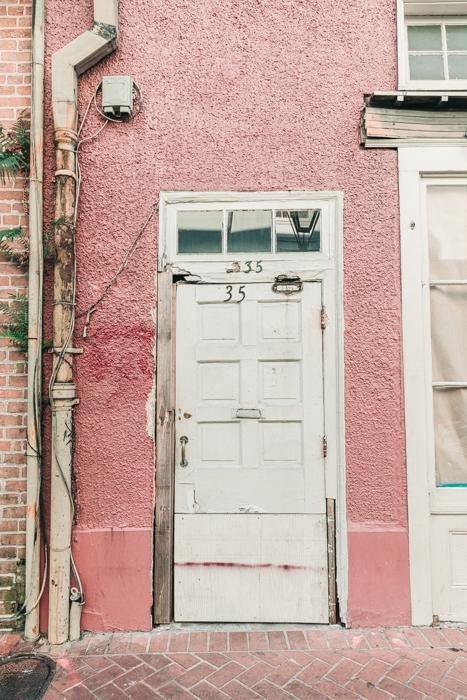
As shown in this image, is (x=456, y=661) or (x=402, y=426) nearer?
(x=456, y=661)

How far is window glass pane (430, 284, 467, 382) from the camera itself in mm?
3602

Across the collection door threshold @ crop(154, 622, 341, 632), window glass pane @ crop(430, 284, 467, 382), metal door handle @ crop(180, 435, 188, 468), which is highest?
window glass pane @ crop(430, 284, 467, 382)

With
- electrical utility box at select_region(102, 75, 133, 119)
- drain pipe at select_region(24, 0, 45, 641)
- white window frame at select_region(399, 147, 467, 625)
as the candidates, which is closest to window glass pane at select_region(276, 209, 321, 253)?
white window frame at select_region(399, 147, 467, 625)

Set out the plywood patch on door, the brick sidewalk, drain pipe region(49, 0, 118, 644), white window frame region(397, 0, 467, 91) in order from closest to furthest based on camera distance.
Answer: the brick sidewalk < drain pipe region(49, 0, 118, 644) < the plywood patch on door < white window frame region(397, 0, 467, 91)

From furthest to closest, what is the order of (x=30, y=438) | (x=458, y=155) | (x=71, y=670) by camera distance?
(x=458, y=155) < (x=30, y=438) < (x=71, y=670)

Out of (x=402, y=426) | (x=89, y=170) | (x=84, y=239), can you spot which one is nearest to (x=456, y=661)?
(x=402, y=426)

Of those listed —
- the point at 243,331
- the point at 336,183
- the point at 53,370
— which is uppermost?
the point at 336,183

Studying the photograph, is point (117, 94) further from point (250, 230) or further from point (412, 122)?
point (412, 122)

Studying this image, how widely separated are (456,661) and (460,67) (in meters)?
4.15

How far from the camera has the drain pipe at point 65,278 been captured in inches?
130

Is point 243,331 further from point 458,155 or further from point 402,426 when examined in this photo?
point 458,155

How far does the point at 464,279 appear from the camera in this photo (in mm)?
3629

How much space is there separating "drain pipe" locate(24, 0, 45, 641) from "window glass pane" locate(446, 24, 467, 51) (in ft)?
10.0

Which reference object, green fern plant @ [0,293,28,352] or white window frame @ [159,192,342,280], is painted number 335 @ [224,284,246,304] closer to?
white window frame @ [159,192,342,280]
